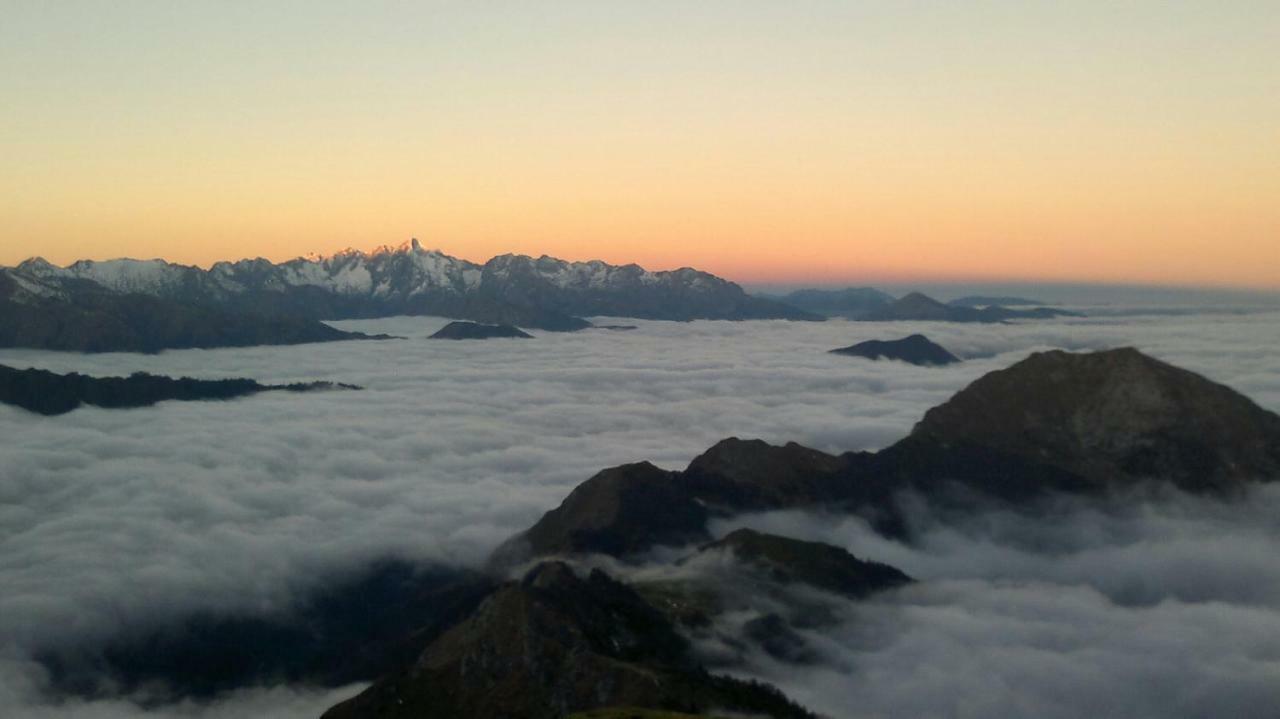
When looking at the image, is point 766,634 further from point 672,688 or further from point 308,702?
Answer: point 308,702

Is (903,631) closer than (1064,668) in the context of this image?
No

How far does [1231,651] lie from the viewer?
18125 cm

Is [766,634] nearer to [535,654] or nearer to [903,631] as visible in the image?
[903,631]

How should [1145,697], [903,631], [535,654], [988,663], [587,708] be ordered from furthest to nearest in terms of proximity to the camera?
[903,631]
[988,663]
[1145,697]
[535,654]
[587,708]

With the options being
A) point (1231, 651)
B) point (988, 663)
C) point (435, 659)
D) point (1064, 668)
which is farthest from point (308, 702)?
point (1231, 651)

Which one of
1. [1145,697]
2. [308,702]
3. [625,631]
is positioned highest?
[625,631]

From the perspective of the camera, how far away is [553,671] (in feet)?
484

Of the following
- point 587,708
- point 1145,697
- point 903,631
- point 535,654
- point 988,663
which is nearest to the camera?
point 587,708

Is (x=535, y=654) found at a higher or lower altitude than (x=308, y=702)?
higher

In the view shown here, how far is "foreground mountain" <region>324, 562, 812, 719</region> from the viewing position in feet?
456

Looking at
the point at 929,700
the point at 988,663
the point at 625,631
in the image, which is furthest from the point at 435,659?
the point at 988,663

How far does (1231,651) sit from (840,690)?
85.1m

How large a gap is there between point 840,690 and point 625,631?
41.1 meters

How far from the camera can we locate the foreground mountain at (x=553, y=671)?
139 meters
